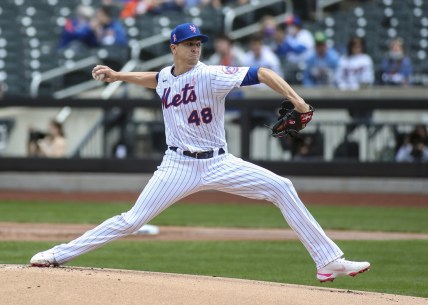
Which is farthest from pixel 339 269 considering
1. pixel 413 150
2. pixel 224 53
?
pixel 224 53

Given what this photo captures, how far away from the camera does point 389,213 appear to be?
14.8m

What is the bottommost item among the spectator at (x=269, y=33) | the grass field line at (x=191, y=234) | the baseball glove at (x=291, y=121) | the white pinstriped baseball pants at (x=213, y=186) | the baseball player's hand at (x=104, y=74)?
the grass field line at (x=191, y=234)

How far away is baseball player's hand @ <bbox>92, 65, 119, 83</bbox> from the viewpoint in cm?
757

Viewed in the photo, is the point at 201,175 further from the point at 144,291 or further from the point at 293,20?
the point at 293,20

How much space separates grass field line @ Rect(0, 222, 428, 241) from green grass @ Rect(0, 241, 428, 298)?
0.47 metres

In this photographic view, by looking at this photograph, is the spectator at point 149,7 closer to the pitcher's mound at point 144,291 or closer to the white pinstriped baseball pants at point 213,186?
the white pinstriped baseball pants at point 213,186

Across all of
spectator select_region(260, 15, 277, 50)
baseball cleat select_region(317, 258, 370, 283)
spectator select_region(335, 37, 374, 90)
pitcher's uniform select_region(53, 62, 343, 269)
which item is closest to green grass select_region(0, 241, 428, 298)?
baseball cleat select_region(317, 258, 370, 283)

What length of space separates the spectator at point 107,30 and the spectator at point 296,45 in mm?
3080

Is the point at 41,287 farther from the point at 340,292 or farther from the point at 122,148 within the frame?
the point at 122,148

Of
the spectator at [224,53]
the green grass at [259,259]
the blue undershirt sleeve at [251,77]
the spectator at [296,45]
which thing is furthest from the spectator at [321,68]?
the blue undershirt sleeve at [251,77]

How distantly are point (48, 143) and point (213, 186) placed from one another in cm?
1075

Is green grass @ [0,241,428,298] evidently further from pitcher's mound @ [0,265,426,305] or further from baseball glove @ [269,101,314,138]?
baseball glove @ [269,101,314,138]

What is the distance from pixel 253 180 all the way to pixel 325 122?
962cm

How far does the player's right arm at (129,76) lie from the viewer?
24.9ft
